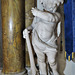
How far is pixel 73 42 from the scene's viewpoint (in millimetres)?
1957

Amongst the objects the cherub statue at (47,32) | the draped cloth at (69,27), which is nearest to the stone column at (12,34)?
the cherub statue at (47,32)

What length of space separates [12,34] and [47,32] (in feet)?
2.18

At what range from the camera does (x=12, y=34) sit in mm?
1814

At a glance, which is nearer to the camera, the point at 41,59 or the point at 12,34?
the point at 41,59

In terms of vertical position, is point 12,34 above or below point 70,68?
above

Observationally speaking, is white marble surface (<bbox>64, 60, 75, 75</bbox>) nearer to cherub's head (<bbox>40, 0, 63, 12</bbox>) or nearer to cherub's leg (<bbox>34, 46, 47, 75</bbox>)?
cherub's leg (<bbox>34, 46, 47, 75</bbox>)

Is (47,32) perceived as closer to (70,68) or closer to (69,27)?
(69,27)

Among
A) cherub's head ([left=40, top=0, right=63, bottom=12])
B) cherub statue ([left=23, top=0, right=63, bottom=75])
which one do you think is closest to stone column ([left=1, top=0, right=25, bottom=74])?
cherub statue ([left=23, top=0, right=63, bottom=75])

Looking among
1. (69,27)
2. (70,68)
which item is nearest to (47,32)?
(69,27)

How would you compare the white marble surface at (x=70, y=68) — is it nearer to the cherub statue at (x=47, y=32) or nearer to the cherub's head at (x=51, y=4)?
the cherub statue at (x=47, y=32)

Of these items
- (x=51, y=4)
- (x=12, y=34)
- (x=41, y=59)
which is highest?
(x=51, y=4)

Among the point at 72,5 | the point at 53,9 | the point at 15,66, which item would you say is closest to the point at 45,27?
the point at 53,9

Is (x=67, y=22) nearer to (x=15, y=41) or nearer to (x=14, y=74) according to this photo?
(x=15, y=41)

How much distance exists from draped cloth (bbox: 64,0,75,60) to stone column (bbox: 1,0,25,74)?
3.11 ft
